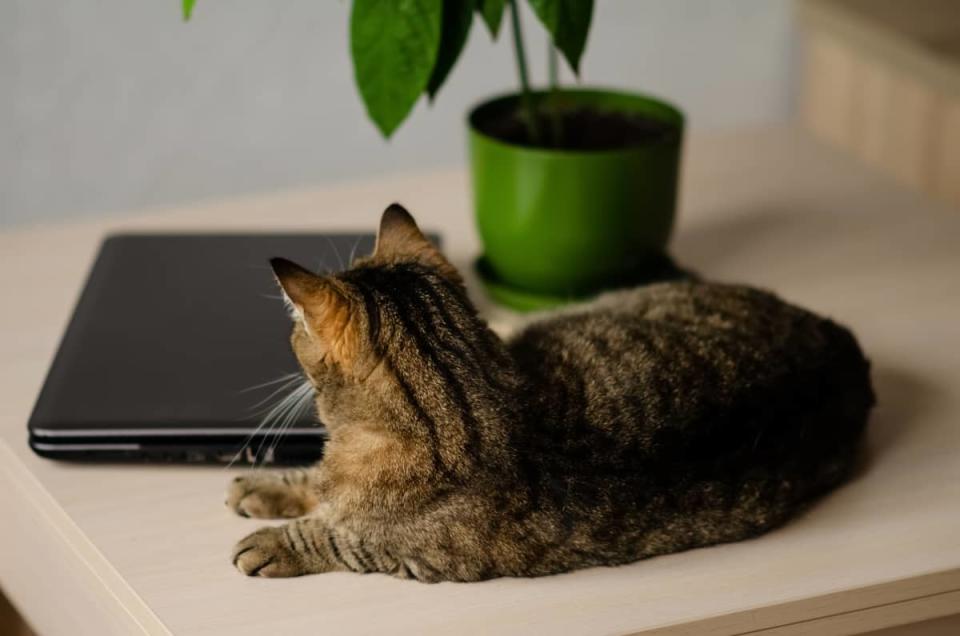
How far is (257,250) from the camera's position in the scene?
1.24 m

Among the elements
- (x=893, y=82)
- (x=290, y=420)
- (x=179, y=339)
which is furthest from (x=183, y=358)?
(x=893, y=82)

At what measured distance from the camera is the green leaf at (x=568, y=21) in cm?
102

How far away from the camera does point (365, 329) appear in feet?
2.81

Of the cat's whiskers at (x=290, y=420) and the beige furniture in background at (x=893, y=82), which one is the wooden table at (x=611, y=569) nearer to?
the cat's whiskers at (x=290, y=420)

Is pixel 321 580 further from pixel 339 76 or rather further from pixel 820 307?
pixel 339 76

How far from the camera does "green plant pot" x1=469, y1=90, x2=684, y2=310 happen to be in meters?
1.16

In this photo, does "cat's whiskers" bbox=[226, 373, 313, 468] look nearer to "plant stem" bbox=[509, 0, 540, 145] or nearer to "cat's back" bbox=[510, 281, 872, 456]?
"cat's back" bbox=[510, 281, 872, 456]

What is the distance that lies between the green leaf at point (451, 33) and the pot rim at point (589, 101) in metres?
0.13

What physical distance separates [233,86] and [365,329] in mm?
1219

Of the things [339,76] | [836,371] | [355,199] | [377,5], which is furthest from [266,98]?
[836,371]

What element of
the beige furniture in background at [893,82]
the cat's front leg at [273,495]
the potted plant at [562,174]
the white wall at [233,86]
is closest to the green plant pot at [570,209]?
the potted plant at [562,174]

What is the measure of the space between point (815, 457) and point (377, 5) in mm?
495

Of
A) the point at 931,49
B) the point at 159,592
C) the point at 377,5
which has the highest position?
the point at 377,5

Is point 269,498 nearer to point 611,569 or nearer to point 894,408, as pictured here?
point 611,569
